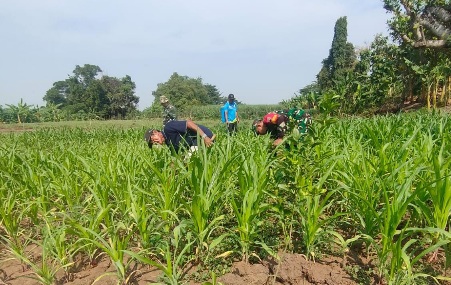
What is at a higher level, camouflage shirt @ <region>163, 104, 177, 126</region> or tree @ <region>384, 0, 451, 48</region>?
tree @ <region>384, 0, 451, 48</region>

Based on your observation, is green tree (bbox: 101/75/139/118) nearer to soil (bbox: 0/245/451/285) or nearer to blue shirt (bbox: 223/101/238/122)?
blue shirt (bbox: 223/101/238/122)

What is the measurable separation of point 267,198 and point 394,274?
122cm

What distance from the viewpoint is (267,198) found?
2.85 meters

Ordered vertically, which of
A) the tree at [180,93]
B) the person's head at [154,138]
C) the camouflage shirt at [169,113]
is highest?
the tree at [180,93]

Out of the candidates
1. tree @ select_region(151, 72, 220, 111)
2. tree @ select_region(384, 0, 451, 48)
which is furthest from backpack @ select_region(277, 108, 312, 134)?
tree @ select_region(151, 72, 220, 111)

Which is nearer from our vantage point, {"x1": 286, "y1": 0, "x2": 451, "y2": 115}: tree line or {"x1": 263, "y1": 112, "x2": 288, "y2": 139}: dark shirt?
{"x1": 263, "y1": 112, "x2": 288, "y2": 139}: dark shirt

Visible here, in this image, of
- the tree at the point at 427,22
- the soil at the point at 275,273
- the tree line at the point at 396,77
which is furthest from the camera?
the tree line at the point at 396,77

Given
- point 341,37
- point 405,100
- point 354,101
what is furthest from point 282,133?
point 341,37

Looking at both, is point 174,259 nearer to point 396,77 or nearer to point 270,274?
point 270,274

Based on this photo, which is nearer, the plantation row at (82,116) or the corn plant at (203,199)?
the corn plant at (203,199)

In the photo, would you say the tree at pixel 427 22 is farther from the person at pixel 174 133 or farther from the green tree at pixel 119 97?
the green tree at pixel 119 97

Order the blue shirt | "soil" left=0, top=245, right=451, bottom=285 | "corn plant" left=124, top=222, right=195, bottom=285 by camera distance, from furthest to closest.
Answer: the blue shirt → "soil" left=0, top=245, right=451, bottom=285 → "corn plant" left=124, top=222, right=195, bottom=285

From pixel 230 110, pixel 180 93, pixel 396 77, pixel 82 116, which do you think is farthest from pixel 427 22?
pixel 180 93

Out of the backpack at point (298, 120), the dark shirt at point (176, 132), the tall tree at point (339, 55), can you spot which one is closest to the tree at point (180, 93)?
the tall tree at point (339, 55)
